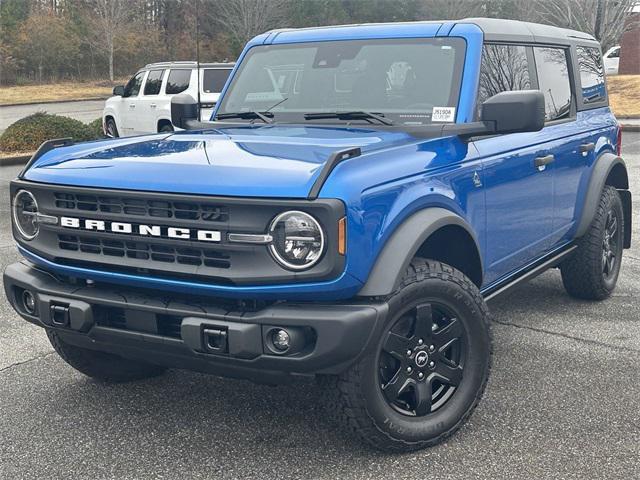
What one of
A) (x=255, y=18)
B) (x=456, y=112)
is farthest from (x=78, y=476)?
(x=255, y=18)

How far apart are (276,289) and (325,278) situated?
19cm

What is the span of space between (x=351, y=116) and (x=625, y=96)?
24.6 m

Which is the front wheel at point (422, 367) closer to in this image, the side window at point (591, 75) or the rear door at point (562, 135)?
the rear door at point (562, 135)

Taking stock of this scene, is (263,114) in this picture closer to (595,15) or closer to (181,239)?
(181,239)

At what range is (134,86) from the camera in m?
16.7

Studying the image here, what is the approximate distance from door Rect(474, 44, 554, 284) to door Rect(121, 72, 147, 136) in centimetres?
1289

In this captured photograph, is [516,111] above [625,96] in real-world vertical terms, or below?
above

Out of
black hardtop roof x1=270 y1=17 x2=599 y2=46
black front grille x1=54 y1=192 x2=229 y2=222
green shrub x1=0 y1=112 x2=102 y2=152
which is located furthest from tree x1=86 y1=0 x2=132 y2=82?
black front grille x1=54 y1=192 x2=229 y2=222

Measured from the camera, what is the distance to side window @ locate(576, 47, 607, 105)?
5.41 metres

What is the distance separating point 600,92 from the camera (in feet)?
18.9

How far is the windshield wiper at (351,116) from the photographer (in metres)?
4.00

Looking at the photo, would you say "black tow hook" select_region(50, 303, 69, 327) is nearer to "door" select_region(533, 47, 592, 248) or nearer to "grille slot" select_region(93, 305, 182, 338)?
"grille slot" select_region(93, 305, 182, 338)

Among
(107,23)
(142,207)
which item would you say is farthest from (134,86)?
(107,23)

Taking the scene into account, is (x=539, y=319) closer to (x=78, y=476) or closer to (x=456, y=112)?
(x=456, y=112)
